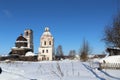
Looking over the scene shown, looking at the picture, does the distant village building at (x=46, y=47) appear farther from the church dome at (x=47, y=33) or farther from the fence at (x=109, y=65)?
the fence at (x=109, y=65)

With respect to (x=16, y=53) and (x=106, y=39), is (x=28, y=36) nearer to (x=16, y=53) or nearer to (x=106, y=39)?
(x=16, y=53)

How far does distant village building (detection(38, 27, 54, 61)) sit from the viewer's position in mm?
101250

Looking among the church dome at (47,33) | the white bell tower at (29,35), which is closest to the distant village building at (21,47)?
the white bell tower at (29,35)

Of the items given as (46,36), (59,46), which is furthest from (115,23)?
(59,46)

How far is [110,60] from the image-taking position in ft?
112

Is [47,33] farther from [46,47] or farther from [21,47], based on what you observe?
[21,47]

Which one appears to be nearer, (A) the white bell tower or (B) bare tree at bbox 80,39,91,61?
(B) bare tree at bbox 80,39,91,61

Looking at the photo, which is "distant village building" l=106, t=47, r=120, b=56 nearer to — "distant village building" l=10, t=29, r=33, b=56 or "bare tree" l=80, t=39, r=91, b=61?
"bare tree" l=80, t=39, r=91, b=61

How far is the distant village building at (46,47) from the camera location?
Result: 10125 cm

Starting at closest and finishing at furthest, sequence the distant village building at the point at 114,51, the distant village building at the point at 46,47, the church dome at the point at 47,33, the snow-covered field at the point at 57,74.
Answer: the snow-covered field at the point at 57,74 → the distant village building at the point at 114,51 → the distant village building at the point at 46,47 → the church dome at the point at 47,33

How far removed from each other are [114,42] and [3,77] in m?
43.4

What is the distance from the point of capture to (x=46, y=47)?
333 ft

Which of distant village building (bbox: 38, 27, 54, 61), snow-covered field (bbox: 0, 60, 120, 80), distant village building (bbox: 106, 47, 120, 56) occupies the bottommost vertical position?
snow-covered field (bbox: 0, 60, 120, 80)

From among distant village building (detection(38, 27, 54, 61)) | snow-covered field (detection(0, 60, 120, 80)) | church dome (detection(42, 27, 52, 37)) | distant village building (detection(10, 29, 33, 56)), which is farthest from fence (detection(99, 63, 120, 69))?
distant village building (detection(10, 29, 33, 56))
